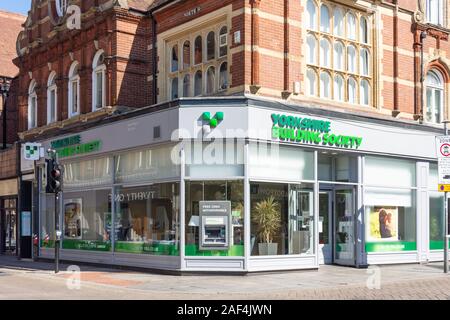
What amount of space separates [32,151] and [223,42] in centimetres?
982

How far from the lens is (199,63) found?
2156 centimetres

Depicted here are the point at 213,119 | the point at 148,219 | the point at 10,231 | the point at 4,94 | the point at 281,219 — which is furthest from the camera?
the point at 4,94

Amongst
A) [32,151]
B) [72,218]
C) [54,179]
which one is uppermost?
[32,151]

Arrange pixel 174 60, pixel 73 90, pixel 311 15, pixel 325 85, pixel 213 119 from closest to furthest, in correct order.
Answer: pixel 213 119 → pixel 311 15 → pixel 325 85 → pixel 174 60 → pixel 73 90

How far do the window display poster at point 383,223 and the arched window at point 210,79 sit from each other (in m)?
6.51

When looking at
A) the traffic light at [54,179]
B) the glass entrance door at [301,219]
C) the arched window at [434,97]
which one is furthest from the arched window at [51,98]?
the arched window at [434,97]

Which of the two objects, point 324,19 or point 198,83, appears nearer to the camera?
point 324,19

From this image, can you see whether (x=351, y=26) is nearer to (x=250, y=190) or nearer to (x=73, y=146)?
(x=250, y=190)

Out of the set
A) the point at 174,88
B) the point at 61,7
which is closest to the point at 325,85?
the point at 174,88

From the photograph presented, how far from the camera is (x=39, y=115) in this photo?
28.3 m

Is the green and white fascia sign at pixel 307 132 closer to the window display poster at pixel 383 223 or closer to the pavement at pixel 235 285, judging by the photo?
the window display poster at pixel 383 223

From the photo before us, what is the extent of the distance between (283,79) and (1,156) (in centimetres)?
1567

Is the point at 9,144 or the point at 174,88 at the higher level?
the point at 174,88

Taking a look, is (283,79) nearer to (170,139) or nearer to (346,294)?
(170,139)
